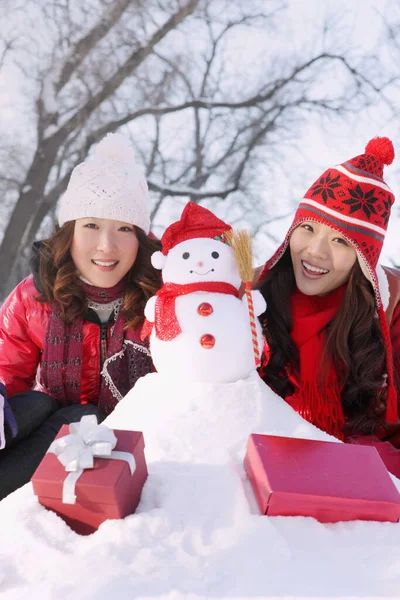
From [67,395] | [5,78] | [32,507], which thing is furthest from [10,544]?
[5,78]

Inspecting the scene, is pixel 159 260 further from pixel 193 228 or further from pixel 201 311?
pixel 201 311

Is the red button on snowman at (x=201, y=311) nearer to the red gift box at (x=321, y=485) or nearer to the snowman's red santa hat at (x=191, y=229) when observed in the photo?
the snowman's red santa hat at (x=191, y=229)

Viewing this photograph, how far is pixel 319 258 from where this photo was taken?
1.57 metres

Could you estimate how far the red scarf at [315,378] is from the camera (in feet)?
5.19

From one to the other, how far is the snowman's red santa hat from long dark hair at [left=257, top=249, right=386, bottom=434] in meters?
0.38

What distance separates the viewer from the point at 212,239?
4.57ft

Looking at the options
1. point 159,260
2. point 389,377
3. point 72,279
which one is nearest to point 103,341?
point 72,279

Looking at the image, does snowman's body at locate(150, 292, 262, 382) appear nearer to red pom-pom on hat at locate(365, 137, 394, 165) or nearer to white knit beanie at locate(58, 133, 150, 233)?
white knit beanie at locate(58, 133, 150, 233)

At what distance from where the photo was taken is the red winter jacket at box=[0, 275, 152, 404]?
1.71 m

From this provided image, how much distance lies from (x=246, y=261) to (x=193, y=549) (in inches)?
30.1

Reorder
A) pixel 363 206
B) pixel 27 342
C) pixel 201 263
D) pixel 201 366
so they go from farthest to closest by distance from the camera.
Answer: pixel 27 342 < pixel 363 206 < pixel 201 263 < pixel 201 366

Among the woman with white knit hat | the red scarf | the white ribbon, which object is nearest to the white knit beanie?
the woman with white knit hat

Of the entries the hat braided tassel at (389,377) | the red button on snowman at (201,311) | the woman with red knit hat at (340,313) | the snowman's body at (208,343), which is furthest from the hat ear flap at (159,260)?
the hat braided tassel at (389,377)

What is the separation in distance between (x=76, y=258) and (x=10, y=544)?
41.2 inches
